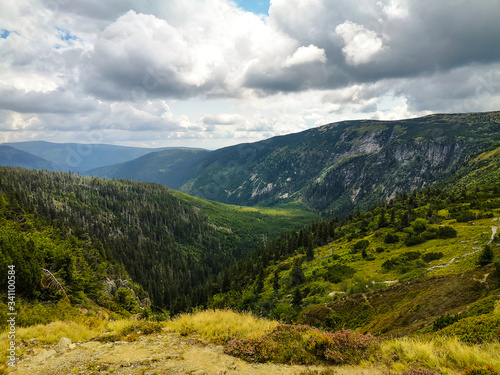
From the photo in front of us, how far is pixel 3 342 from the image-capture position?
12383mm

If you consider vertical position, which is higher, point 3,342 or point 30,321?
point 3,342

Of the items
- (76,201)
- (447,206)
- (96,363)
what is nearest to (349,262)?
(447,206)

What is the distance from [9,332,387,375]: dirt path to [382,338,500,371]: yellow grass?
1602 millimetres

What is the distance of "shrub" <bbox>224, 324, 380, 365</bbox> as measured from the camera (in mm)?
11039

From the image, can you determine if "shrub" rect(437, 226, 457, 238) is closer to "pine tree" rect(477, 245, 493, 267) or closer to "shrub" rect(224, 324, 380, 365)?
"pine tree" rect(477, 245, 493, 267)

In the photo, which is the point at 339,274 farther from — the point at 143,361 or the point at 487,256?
the point at 143,361

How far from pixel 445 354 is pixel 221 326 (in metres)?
12.1

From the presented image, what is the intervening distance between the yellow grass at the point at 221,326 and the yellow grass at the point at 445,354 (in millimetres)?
7224

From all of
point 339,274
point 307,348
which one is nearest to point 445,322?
point 307,348

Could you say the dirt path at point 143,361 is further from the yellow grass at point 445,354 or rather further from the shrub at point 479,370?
the shrub at point 479,370

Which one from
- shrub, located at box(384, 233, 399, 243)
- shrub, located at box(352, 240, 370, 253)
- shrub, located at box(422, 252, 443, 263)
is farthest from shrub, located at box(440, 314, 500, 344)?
shrub, located at box(352, 240, 370, 253)

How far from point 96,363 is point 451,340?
56.9 ft

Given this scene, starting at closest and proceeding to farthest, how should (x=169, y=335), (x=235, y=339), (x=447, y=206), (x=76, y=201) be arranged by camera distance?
1. (x=235, y=339)
2. (x=169, y=335)
3. (x=447, y=206)
4. (x=76, y=201)

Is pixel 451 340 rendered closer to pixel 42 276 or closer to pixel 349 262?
pixel 42 276
